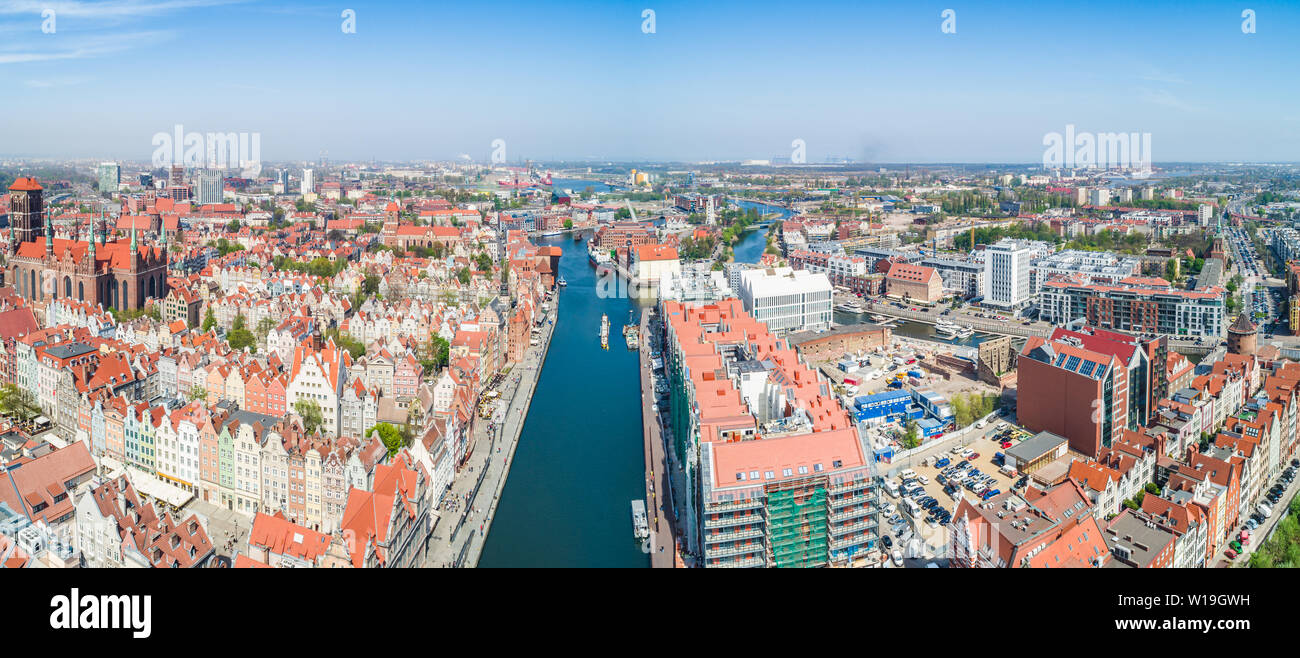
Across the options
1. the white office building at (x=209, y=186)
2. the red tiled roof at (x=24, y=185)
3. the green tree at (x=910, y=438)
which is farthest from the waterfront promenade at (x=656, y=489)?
the white office building at (x=209, y=186)

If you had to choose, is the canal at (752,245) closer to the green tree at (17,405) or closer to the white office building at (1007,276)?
the white office building at (1007,276)

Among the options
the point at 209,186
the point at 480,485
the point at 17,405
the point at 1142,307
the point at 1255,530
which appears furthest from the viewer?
the point at 209,186

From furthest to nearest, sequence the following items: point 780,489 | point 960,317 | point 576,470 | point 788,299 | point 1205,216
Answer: point 1205,216
point 960,317
point 788,299
point 576,470
point 780,489

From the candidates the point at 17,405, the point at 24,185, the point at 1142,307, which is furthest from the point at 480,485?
the point at 24,185

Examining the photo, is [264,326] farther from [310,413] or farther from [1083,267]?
[1083,267]

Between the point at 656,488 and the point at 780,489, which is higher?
the point at 780,489

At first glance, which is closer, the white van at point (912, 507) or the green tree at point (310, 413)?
the white van at point (912, 507)

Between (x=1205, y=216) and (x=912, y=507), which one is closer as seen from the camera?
A: (x=912, y=507)

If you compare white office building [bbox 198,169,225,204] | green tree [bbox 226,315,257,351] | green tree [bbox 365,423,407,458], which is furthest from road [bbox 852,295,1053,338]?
white office building [bbox 198,169,225,204]
